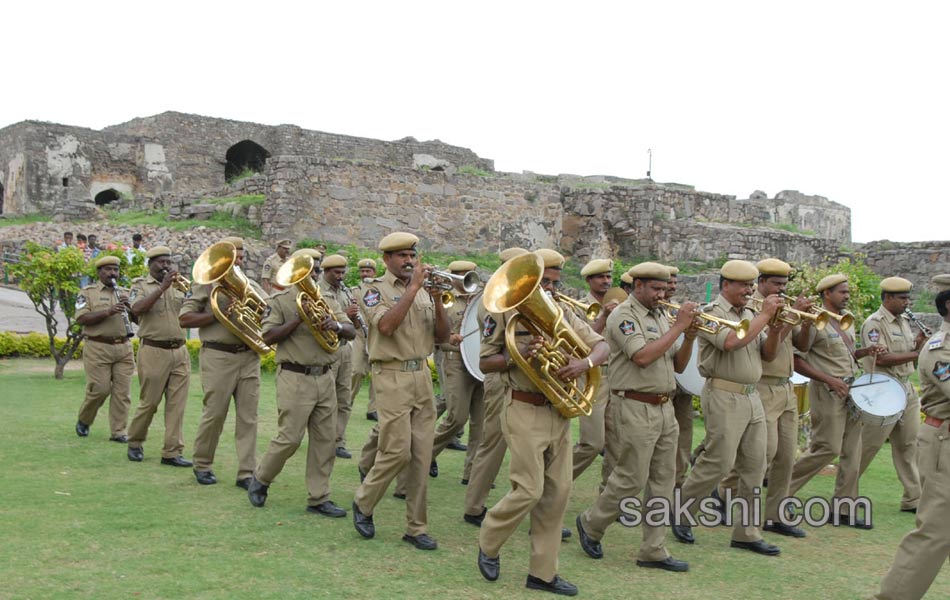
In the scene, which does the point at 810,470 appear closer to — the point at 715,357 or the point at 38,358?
the point at 715,357

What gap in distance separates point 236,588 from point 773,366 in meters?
4.34

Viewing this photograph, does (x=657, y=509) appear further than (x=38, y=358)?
No

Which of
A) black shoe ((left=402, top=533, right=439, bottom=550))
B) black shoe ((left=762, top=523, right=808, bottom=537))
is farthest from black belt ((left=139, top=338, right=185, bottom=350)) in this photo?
black shoe ((left=762, top=523, right=808, bottom=537))

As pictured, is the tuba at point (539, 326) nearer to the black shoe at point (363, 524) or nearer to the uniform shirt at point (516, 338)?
the uniform shirt at point (516, 338)

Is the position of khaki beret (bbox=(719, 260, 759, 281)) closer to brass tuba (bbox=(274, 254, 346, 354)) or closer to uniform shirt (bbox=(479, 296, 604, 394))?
uniform shirt (bbox=(479, 296, 604, 394))

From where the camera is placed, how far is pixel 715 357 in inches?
286

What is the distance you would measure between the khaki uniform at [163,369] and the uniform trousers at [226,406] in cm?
74

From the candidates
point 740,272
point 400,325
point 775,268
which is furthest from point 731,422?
point 400,325

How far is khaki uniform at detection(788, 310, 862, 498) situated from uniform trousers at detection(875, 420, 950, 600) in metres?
2.64

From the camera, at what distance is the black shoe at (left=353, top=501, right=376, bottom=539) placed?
6.89 metres

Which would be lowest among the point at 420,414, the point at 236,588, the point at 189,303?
the point at 236,588

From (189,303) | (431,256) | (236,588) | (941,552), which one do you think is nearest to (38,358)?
(431,256)

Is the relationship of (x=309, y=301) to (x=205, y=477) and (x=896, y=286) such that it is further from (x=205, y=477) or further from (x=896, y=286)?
(x=896, y=286)

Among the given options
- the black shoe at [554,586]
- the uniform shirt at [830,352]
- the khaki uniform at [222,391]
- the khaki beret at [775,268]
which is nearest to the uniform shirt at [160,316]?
the khaki uniform at [222,391]
